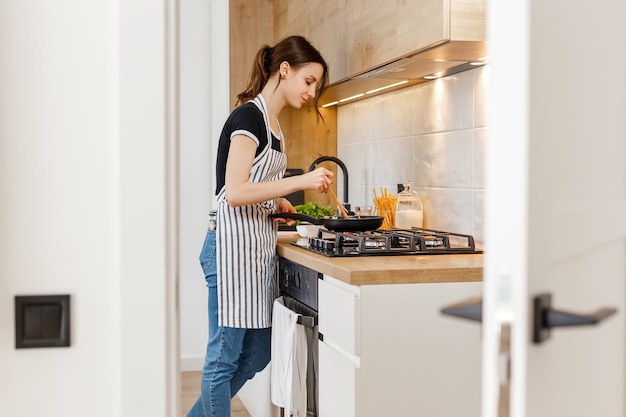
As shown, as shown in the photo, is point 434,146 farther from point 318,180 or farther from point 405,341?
point 405,341

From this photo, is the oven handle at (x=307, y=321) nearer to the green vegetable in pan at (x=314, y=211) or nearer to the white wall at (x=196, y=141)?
the green vegetable in pan at (x=314, y=211)

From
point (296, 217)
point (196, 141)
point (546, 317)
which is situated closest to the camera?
point (546, 317)

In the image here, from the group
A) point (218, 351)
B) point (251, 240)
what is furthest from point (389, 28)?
point (218, 351)


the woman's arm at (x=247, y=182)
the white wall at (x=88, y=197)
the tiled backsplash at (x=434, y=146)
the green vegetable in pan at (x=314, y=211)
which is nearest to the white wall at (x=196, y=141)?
the tiled backsplash at (x=434, y=146)

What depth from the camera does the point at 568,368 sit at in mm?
970

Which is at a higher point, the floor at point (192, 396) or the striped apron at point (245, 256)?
the striped apron at point (245, 256)

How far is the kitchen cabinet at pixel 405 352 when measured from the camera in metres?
2.18

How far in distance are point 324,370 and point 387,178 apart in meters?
1.35

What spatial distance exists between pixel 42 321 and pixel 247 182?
5.44 ft

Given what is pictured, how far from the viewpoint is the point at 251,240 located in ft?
9.57

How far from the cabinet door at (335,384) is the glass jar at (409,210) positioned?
33.8 inches

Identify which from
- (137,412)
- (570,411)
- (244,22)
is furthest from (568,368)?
(244,22)

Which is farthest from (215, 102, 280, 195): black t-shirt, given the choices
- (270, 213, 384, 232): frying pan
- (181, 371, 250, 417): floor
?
(181, 371, 250, 417): floor

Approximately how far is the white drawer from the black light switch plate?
113 cm
